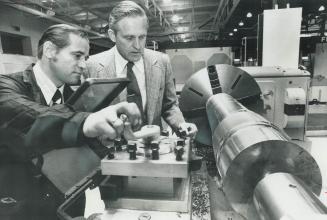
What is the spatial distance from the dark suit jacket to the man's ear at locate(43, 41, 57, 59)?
9 centimetres

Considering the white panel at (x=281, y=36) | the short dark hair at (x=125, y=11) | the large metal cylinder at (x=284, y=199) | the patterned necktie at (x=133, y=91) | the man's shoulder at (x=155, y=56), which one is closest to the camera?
the large metal cylinder at (x=284, y=199)

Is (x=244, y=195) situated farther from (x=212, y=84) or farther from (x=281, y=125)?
(x=281, y=125)

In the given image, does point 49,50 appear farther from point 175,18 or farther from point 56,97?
point 175,18

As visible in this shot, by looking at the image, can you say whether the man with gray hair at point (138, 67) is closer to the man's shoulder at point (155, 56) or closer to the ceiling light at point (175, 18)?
the man's shoulder at point (155, 56)

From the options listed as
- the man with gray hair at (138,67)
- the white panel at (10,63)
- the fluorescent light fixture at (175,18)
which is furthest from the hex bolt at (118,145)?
the fluorescent light fixture at (175,18)

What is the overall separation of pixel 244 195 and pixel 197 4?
7.31 metres

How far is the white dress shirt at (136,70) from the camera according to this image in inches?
53.4

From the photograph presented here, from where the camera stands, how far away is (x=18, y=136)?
0.78m

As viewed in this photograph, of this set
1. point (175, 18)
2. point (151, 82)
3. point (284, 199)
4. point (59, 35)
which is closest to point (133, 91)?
point (151, 82)

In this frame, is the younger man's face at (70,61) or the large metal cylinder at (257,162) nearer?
the large metal cylinder at (257,162)

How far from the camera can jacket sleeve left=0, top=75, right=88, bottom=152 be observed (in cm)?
63

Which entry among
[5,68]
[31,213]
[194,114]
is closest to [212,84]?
[194,114]

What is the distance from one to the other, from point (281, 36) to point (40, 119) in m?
1.85

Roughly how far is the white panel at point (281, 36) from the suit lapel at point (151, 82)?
1.01 meters
